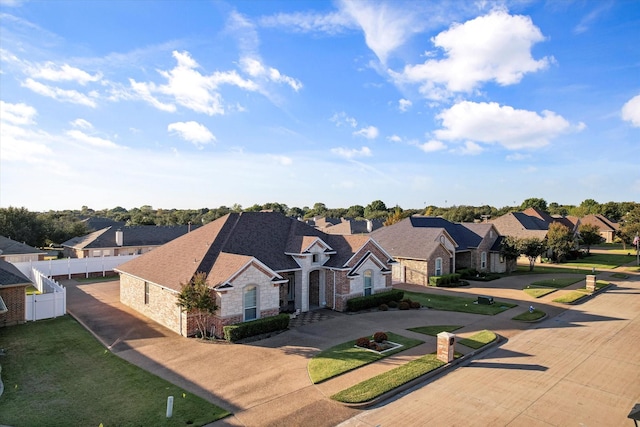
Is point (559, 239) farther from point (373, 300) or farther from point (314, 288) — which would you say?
point (314, 288)

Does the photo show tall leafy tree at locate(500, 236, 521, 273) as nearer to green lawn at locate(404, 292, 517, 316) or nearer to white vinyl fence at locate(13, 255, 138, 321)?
green lawn at locate(404, 292, 517, 316)

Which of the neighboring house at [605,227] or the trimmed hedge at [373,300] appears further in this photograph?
the neighboring house at [605,227]

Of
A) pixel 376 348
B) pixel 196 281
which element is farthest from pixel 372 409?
pixel 196 281

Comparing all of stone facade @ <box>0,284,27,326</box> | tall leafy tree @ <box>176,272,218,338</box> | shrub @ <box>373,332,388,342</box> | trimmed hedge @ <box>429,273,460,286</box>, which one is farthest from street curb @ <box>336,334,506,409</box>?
stone facade @ <box>0,284,27,326</box>

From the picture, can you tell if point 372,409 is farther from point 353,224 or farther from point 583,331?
point 353,224

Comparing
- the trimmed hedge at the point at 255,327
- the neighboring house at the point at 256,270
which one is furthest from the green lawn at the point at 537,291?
the trimmed hedge at the point at 255,327

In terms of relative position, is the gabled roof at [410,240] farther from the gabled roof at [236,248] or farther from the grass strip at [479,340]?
the grass strip at [479,340]
